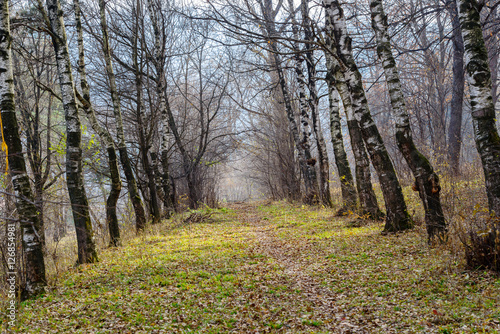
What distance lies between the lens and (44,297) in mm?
4688

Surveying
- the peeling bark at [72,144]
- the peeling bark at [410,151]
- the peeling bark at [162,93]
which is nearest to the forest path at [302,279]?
the peeling bark at [410,151]

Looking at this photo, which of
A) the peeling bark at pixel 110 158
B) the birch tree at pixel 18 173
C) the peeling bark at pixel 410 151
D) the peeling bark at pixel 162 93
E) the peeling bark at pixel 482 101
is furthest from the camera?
the peeling bark at pixel 162 93

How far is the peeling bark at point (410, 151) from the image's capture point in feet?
17.8

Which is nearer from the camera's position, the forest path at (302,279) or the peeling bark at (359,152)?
the forest path at (302,279)

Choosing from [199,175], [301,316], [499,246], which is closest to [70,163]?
[301,316]

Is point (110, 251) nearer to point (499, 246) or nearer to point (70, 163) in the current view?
point (70, 163)

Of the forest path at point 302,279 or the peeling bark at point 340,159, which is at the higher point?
the peeling bark at point 340,159

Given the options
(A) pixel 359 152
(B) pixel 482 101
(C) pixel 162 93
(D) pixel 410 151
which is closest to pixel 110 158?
(C) pixel 162 93

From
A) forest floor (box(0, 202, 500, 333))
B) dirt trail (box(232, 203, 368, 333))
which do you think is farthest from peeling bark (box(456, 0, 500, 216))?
dirt trail (box(232, 203, 368, 333))

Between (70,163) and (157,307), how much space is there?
3.65 metres

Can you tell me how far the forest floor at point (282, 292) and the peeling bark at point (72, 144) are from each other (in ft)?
1.86

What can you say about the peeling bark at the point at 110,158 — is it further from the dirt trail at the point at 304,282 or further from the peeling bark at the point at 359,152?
the peeling bark at the point at 359,152

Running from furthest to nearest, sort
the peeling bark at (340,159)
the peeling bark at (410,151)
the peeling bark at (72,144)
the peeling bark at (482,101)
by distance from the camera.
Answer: the peeling bark at (340,159)
the peeling bark at (72,144)
the peeling bark at (410,151)
the peeling bark at (482,101)

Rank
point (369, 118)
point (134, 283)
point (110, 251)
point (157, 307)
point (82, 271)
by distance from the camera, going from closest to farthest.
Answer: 1. point (157, 307)
2. point (134, 283)
3. point (82, 271)
4. point (369, 118)
5. point (110, 251)
